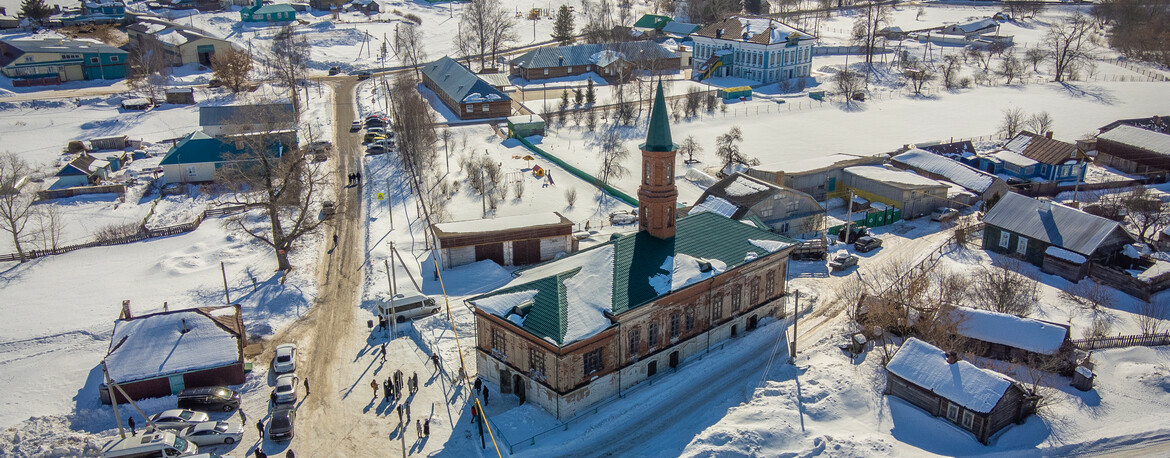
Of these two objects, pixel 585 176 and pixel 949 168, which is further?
pixel 585 176

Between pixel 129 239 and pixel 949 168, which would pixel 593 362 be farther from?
pixel 949 168

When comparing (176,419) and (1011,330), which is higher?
(1011,330)

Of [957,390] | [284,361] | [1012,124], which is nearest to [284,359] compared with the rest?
[284,361]

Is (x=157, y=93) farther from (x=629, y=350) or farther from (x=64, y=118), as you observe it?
(x=629, y=350)

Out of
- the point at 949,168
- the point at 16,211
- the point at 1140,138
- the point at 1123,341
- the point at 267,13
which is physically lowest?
the point at 1123,341

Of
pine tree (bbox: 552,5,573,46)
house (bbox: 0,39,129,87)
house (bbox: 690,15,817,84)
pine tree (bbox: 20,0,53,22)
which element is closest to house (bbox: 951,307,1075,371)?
house (bbox: 690,15,817,84)

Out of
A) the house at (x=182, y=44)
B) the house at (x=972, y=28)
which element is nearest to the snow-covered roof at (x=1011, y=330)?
the house at (x=182, y=44)

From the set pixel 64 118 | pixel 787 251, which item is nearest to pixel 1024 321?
pixel 787 251
